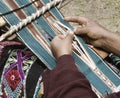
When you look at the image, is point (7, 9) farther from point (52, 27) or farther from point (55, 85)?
point (55, 85)

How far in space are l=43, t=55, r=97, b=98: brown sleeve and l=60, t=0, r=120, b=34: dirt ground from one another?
1.81 meters

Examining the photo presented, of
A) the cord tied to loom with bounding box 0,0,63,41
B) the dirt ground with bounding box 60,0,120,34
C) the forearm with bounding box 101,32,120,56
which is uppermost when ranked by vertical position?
the cord tied to loom with bounding box 0,0,63,41

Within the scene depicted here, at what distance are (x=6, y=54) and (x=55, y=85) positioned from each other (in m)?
0.39

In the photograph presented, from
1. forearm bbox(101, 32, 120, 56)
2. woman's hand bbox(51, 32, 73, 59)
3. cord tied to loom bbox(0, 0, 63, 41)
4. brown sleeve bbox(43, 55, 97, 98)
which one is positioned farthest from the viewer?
forearm bbox(101, 32, 120, 56)

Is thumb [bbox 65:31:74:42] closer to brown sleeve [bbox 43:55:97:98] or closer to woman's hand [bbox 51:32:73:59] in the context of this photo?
woman's hand [bbox 51:32:73:59]

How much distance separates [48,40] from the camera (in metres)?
2.13

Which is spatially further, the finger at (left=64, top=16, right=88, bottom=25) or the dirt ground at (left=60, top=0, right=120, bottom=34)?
the dirt ground at (left=60, top=0, right=120, bottom=34)

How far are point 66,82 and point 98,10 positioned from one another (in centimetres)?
208

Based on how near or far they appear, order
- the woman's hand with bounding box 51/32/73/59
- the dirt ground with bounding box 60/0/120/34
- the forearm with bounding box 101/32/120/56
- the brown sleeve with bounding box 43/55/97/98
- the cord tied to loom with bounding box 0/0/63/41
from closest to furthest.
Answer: the brown sleeve with bounding box 43/55/97/98, the woman's hand with bounding box 51/32/73/59, the cord tied to loom with bounding box 0/0/63/41, the forearm with bounding box 101/32/120/56, the dirt ground with bounding box 60/0/120/34

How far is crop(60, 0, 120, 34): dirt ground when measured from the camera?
12.0 ft

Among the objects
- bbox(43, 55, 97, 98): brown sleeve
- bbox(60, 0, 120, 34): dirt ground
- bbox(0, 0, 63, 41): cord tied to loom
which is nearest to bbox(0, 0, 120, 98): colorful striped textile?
bbox(0, 0, 63, 41): cord tied to loom

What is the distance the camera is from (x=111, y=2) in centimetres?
386

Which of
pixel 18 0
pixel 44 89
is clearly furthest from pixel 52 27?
pixel 44 89

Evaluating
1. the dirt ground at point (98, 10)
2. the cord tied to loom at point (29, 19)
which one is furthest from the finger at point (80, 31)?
the dirt ground at point (98, 10)
